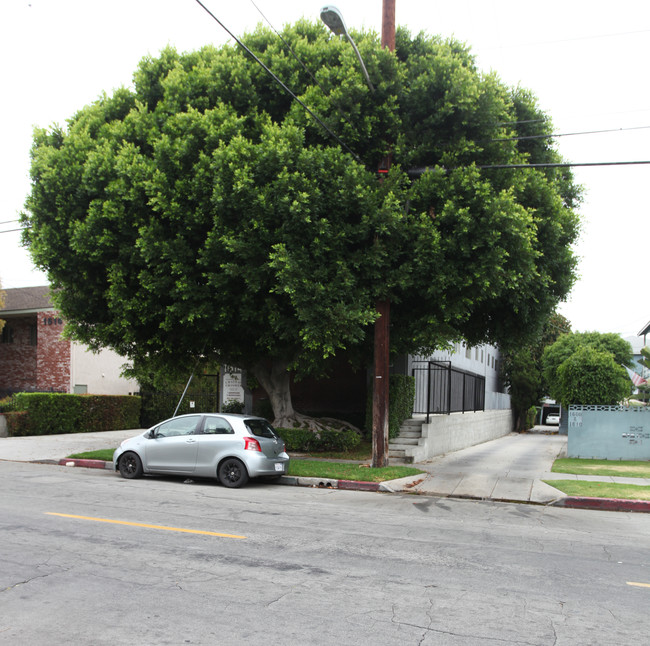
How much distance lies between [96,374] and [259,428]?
20818 mm

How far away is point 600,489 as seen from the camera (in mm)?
12234

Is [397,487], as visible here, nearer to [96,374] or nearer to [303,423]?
[303,423]

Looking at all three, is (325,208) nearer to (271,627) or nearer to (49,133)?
(49,133)

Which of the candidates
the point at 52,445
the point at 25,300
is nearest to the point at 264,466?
the point at 52,445

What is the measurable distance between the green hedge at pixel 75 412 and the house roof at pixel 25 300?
5975 mm

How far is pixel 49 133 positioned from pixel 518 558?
1485 cm

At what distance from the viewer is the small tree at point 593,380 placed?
22.7 m

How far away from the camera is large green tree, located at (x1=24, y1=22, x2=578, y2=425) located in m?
12.4

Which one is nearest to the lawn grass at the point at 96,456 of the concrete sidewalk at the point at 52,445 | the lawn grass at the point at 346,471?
the concrete sidewalk at the point at 52,445

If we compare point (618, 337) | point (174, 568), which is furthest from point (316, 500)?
point (618, 337)

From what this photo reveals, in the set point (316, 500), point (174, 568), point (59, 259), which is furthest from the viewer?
point (59, 259)

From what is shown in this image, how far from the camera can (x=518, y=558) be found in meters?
6.93

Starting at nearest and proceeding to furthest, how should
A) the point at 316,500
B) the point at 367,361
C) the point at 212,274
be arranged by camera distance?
the point at 316,500, the point at 212,274, the point at 367,361

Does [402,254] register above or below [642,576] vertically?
above
